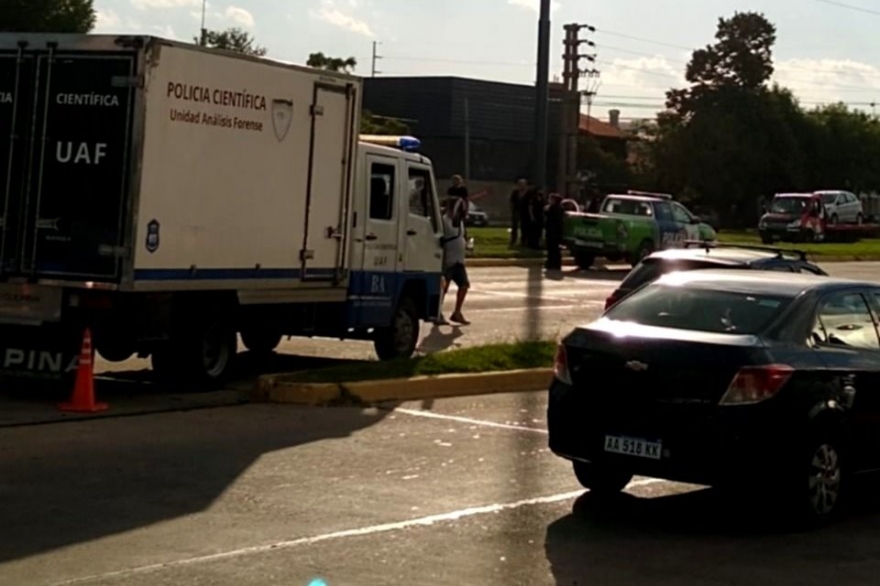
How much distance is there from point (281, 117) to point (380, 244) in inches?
99.1

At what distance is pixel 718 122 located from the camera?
8788 cm

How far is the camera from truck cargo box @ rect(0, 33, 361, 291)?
13211 mm

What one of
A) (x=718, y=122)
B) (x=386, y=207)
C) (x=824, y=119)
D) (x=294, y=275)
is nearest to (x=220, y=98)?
(x=294, y=275)

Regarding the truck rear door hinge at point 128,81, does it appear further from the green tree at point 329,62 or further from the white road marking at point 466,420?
the green tree at point 329,62

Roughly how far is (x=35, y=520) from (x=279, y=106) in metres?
6.61

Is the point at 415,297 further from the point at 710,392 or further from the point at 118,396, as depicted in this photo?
the point at 710,392

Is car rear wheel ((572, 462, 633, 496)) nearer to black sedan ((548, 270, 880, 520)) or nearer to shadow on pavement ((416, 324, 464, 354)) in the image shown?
black sedan ((548, 270, 880, 520))

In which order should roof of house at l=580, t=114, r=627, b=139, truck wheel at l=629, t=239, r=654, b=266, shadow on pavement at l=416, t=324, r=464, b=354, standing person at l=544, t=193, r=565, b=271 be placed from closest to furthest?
shadow on pavement at l=416, t=324, r=464, b=354, standing person at l=544, t=193, r=565, b=271, truck wheel at l=629, t=239, r=654, b=266, roof of house at l=580, t=114, r=627, b=139

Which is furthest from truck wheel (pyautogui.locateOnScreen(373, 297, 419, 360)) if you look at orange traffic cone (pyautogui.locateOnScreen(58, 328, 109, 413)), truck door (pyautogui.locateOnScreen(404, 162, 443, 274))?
orange traffic cone (pyautogui.locateOnScreen(58, 328, 109, 413))

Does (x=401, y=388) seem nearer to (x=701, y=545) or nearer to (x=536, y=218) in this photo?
(x=701, y=545)

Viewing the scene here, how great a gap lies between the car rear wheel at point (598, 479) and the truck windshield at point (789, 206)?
49.6 metres

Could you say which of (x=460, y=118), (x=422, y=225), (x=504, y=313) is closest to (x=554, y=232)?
(x=504, y=313)

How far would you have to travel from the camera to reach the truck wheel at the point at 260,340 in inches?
626

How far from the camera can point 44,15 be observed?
5825cm
